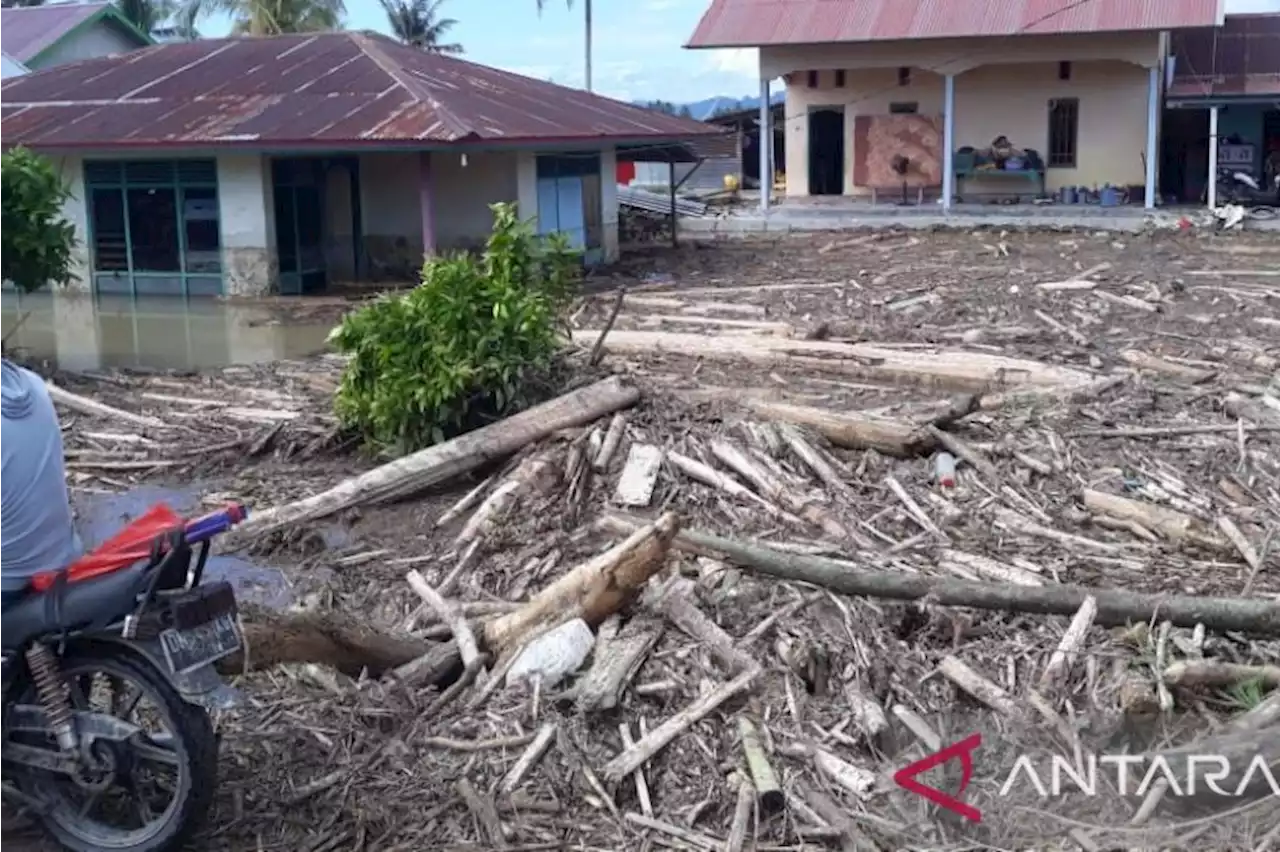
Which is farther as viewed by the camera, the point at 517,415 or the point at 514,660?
the point at 517,415

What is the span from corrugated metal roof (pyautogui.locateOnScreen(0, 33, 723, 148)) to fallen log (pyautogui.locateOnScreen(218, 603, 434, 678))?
50.6 ft

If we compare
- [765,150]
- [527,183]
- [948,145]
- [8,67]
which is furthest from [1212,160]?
[8,67]

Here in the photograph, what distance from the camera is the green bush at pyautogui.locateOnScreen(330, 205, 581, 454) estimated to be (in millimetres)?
10562

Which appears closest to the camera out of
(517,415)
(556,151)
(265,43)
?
(517,415)

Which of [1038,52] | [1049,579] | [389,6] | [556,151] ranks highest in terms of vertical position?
[389,6]

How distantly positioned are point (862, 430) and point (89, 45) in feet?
132

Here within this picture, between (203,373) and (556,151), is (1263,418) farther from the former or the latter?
(556,151)

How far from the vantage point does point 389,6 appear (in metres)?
56.5

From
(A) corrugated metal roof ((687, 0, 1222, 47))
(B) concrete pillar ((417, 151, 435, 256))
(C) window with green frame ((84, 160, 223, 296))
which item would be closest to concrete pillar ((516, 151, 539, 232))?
(B) concrete pillar ((417, 151, 435, 256))

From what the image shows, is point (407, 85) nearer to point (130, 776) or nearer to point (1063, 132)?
point (1063, 132)

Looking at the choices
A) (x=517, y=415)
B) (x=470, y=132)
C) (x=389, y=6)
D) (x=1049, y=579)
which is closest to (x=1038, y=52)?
(x=470, y=132)

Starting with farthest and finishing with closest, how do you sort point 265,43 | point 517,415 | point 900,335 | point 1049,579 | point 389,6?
1. point 389,6
2. point 265,43
3. point 900,335
4. point 517,415
5. point 1049,579

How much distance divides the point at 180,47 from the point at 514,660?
25.5 metres

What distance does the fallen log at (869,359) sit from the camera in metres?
12.3
